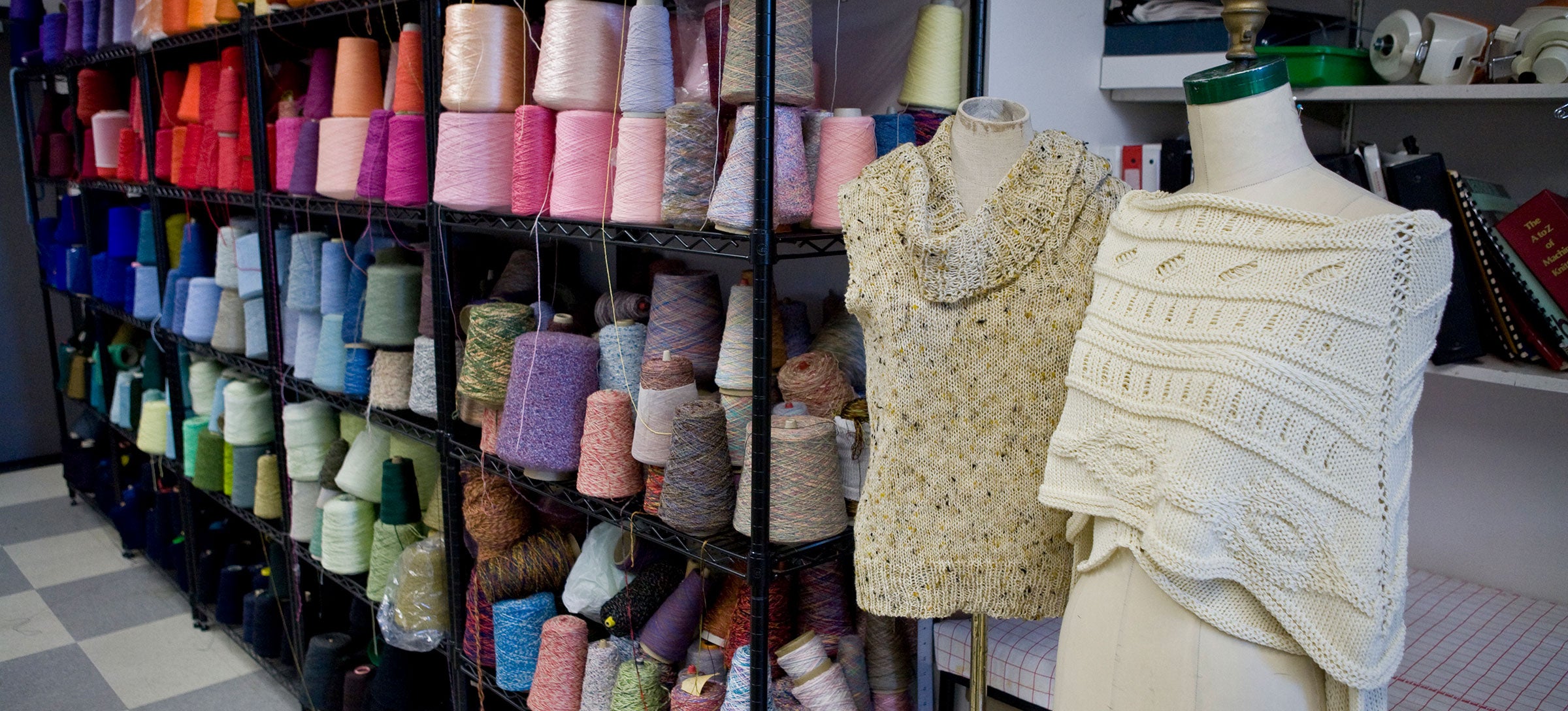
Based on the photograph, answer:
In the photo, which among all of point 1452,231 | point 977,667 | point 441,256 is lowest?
point 977,667

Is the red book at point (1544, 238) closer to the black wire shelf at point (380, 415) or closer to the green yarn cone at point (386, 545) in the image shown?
the black wire shelf at point (380, 415)

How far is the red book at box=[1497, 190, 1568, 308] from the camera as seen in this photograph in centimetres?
143

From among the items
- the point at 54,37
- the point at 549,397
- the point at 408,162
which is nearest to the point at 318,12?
the point at 408,162

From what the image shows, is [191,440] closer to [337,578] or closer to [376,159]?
[337,578]

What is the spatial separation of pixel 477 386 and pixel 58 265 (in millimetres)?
3027

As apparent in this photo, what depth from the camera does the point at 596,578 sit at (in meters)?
2.06

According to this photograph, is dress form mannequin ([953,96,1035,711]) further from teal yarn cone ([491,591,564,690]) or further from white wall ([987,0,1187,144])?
teal yarn cone ([491,591,564,690])

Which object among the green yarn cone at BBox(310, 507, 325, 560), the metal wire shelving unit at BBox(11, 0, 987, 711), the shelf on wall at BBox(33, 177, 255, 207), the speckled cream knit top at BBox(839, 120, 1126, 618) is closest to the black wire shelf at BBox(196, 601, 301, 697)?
the metal wire shelving unit at BBox(11, 0, 987, 711)

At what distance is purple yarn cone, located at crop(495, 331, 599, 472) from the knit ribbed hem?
75cm

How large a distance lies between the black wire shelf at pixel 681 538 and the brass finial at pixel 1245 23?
914 millimetres

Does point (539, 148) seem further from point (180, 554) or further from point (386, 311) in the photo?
point (180, 554)

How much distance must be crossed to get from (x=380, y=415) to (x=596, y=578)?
0.77 metres

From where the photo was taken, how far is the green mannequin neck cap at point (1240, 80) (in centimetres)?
103

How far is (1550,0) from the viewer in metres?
1.47
